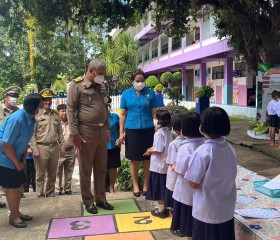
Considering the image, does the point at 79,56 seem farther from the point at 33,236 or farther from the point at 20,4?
the point at 33,236

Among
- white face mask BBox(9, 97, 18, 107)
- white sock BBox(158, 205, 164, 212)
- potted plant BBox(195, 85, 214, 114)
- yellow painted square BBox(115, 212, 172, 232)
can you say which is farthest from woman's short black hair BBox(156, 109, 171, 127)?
potted plant BBox(195, 85, 214, 114)

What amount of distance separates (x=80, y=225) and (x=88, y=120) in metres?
1.16

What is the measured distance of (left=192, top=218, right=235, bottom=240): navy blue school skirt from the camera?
8.87 ft

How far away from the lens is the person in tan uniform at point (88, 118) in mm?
4129

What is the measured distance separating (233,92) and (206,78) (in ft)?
12.9

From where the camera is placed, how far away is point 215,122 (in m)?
2.60

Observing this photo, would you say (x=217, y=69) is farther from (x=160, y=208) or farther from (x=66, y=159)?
(x=160, y=208)

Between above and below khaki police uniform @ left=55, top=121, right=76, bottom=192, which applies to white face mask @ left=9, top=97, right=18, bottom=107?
above

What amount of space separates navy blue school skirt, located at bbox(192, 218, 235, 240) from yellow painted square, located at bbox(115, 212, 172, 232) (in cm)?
111

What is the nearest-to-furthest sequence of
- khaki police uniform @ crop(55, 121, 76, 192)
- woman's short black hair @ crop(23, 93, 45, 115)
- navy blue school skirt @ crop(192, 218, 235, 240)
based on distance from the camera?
navy blue school skirt @ crop(192, 218, 235, 240)
woman's short black hair @ crop(23, 93, 45, 115)
khaki police uniform @ crop(55, 121, 76, 192)

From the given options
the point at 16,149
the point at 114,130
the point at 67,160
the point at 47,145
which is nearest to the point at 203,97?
the point at 67,160

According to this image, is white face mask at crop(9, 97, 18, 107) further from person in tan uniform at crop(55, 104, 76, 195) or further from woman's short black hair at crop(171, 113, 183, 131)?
woman's short black hair at crop(171, 113, 183, 131)

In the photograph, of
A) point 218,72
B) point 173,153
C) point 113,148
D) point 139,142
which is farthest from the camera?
point 218,72

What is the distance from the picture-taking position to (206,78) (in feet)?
79.2
